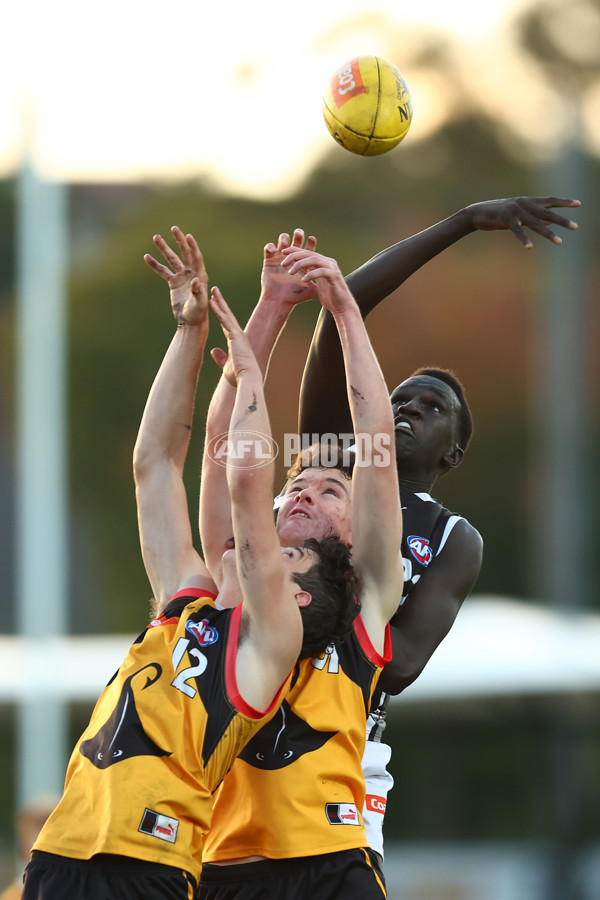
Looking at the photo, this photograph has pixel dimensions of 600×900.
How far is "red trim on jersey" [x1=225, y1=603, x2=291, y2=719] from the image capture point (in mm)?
3562

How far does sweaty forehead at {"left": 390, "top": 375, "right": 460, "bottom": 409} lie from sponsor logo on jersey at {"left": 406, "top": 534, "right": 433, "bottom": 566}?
1.74ft

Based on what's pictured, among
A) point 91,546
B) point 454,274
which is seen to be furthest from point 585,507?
point 91,546

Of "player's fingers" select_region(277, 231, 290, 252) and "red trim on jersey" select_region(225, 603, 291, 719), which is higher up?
"player's fingers" select_region(277, 231, 290, 252)

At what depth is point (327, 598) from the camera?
3.73m

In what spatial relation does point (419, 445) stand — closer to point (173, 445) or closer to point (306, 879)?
point (173, 445)

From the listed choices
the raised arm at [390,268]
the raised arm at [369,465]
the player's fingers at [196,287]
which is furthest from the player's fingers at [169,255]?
the raised arm at [390,268]

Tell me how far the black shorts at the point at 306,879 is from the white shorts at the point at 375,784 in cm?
49

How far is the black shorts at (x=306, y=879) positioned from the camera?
3.63 meters

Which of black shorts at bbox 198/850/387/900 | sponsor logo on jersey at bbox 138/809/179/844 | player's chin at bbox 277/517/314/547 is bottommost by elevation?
black shorts at bbox 198/850/387/900

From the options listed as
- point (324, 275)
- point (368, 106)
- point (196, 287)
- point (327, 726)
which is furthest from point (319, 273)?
point (327, 726)

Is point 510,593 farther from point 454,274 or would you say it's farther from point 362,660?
point 362,660

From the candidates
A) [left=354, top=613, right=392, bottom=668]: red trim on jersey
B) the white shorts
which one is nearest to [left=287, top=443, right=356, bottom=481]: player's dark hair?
[left=354, top=613, right=392, bottom=668]: red trim on jersey

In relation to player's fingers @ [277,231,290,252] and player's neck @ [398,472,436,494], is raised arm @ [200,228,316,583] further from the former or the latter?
player's neck @ [398,472,436,494]

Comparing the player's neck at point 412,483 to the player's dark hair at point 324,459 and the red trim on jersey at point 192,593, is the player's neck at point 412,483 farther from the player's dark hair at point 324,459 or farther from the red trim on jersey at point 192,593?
the red trim on jersey at point 192,593
